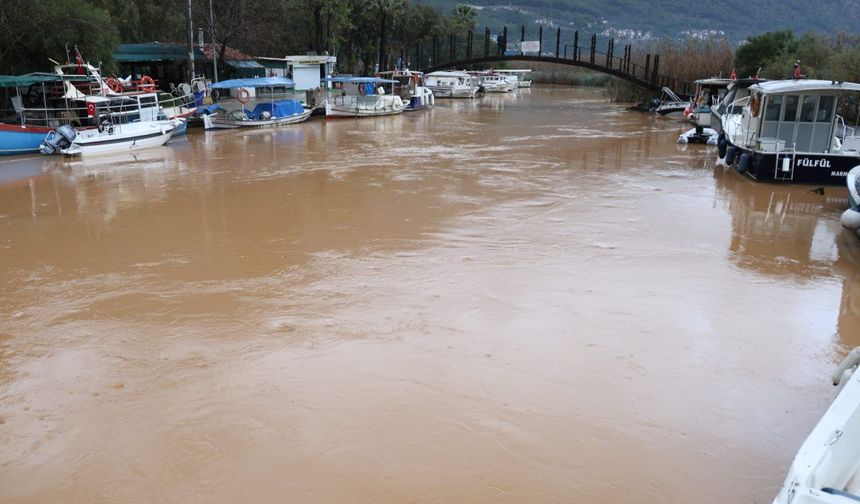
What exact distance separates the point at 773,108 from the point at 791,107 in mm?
399

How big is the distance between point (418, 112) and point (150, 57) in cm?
1435

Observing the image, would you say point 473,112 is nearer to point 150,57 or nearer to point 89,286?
point 150,57

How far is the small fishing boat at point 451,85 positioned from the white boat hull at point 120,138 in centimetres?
3488

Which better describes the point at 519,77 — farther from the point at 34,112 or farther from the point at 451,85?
the point at 34,112

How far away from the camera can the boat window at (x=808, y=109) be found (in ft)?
56.8

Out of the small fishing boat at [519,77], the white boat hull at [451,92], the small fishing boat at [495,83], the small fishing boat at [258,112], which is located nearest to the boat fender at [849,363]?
the small fishing boat at [258,112]

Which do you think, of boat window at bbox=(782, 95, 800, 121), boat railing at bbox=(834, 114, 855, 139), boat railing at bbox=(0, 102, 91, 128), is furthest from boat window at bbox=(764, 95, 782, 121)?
boat railing at bbox=(0, 102, 91, 128)

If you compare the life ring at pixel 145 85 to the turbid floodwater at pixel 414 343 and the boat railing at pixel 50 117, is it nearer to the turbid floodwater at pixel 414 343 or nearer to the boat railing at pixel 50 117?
the boat railing at pixel 50 117

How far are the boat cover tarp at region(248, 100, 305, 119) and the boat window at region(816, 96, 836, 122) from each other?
21378 mm

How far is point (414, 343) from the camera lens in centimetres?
764

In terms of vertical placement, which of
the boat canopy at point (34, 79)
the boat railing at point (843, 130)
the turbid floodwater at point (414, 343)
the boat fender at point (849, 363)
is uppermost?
the boat canopy at point (34, 79)

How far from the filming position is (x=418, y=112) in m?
40.7

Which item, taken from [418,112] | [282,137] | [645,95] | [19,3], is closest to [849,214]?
[282,137]

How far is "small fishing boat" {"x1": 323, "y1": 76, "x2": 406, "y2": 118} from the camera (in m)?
34.7
